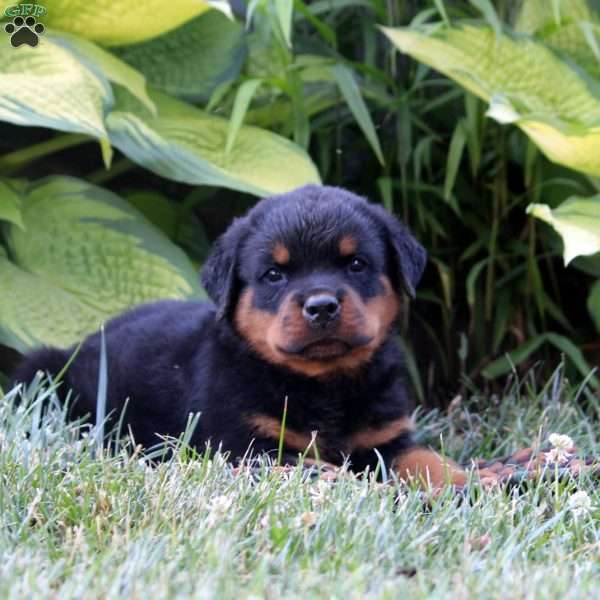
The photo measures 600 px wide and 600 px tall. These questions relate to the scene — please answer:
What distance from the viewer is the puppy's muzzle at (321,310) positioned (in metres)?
3.12

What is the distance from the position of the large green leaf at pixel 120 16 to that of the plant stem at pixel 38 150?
39cm

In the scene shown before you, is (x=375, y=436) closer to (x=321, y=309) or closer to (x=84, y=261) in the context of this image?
(x=321, y=309)

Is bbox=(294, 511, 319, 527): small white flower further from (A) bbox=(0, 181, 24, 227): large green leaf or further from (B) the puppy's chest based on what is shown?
(A) bbox=(0, 181, 24, 227): large green leaf

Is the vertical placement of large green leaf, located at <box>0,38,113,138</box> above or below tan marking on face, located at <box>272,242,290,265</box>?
above

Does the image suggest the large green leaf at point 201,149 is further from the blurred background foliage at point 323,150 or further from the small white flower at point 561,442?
the small white flower at point 561,442

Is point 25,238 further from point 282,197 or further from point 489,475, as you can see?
point 489,475

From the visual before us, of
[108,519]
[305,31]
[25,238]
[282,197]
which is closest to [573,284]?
[305,31]

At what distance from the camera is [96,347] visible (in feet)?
12.5

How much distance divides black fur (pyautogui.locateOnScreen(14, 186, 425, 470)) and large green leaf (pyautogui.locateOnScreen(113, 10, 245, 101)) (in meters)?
1.22

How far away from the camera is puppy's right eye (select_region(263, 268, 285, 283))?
333 cm

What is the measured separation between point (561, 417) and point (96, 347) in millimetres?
1543

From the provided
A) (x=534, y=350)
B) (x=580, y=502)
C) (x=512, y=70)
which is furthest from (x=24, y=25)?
(x=580, y=502)

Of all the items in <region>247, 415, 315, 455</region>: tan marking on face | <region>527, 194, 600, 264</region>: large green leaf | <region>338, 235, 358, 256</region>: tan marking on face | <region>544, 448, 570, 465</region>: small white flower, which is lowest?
<region>247, 415, 315, 455</region>: tan marking on face

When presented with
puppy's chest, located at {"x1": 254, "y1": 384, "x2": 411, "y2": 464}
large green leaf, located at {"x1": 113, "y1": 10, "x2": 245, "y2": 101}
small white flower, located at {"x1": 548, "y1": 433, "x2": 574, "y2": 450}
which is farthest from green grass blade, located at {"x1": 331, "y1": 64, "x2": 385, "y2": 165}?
small white flower, located at {"x1": 548, "y1": 433, "x2": 574, "y2": 450}
